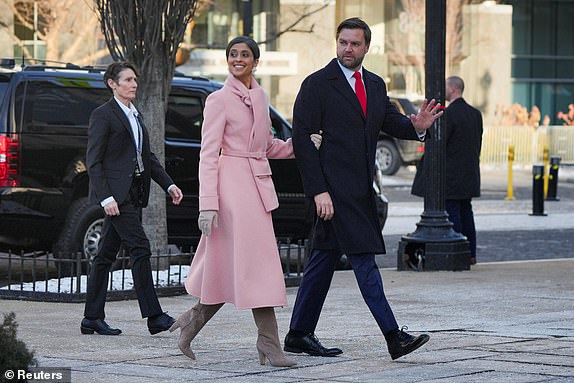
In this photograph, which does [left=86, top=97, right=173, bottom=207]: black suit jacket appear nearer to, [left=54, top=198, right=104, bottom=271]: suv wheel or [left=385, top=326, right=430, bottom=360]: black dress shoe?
[left=385, top=326, right=430, bottom=360]: black dress shoe

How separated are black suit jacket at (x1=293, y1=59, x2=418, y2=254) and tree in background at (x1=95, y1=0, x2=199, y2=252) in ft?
12.9

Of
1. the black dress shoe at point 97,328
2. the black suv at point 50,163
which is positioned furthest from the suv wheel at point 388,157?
the black dress shoe at point 97,328

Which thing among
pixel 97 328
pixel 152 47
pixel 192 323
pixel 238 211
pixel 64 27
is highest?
pixel 64 27

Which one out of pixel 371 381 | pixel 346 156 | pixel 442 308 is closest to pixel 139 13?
pixel 442 308

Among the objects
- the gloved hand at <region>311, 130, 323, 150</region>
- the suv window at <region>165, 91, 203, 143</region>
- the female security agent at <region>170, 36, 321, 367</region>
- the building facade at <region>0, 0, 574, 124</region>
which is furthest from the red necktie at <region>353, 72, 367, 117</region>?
the building facade at <region>0, 0, 574, 124</region>

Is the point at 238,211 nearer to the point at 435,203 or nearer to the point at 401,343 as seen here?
the point at 401,343

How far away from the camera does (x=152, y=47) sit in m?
11.5

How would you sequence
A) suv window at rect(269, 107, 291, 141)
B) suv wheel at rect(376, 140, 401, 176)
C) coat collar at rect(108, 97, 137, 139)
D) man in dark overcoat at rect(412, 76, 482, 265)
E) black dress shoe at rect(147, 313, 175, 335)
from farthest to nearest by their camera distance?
suv wheel at rect(376, 140, 401, 176) < suv window at rect(269, 107, 291, 141) < man in dark overcoat at rect(412, 76, 482, 265) < coat collar at rect(108, 97, 137, 139) < black dress shoe at rect(147, 313, 175, 335)

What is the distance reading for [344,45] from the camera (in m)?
7.82

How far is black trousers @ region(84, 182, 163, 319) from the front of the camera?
29.3ft

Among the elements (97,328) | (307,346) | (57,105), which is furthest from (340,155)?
(57,105)

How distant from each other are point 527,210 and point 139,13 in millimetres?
13160

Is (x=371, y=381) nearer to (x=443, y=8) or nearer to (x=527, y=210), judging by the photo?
(x=443, y=8)

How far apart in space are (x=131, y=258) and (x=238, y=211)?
5.49 ft
